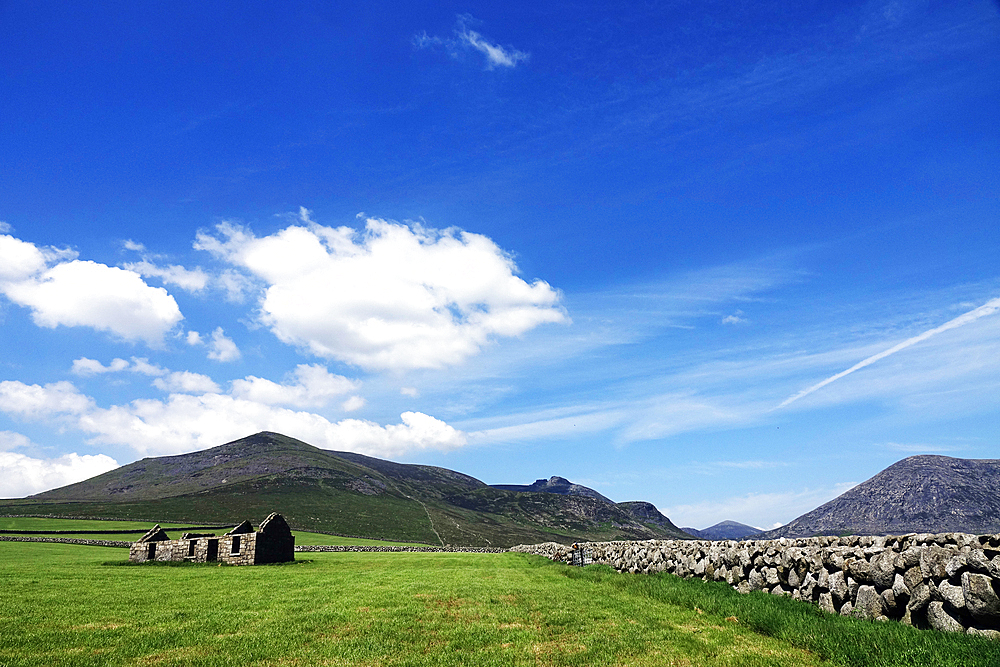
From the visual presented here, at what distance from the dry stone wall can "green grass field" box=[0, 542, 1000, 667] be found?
995 mm

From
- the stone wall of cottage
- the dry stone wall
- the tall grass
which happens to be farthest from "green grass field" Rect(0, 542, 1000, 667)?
the stone wall of cottage

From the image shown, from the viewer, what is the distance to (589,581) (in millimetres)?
27266

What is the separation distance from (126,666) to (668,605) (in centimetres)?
1554

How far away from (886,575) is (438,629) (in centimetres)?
1188

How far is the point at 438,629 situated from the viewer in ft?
45.4

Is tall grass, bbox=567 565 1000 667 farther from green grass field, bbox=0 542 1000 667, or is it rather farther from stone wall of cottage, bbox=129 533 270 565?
stone wall of cottage, bbox=129 533 270 565

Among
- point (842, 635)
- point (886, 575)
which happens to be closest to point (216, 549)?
point (842, 635)

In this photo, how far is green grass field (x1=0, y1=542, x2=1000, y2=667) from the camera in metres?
10.7

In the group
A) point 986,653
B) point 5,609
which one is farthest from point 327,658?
point 986,653

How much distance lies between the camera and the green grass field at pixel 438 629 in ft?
35.2

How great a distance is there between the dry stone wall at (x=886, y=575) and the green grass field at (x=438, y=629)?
100cm

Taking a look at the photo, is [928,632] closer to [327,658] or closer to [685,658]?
[685,658]

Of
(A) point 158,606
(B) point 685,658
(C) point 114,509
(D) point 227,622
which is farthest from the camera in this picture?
(C) point 114,509

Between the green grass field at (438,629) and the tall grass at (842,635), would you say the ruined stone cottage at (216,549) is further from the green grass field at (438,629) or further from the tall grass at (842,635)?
the tall grass at (842,635)
